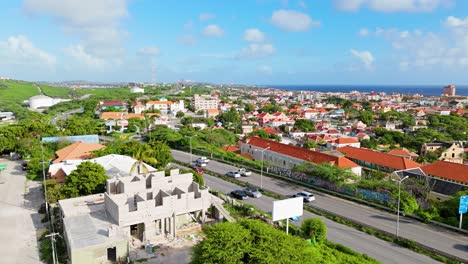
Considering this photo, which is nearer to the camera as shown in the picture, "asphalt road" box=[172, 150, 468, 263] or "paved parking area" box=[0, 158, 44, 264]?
"paved parking area" box=[0, 158, 44, 264]

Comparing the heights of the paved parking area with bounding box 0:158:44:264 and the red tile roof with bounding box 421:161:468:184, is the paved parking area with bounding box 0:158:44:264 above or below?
below

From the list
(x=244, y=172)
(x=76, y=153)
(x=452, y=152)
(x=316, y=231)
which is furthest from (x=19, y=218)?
(x=452, y=152)

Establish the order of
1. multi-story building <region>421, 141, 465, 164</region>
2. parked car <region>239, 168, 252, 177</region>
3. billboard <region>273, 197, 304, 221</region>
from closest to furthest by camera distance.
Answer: billboard <region>273, 197, 304, 221</region> < parked car <region>239, 168, 252, 177</region> < multi-story building <region>421, 141, 465, 164</region>

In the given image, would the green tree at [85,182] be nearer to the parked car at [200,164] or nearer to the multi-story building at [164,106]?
the parked car at [200,164]

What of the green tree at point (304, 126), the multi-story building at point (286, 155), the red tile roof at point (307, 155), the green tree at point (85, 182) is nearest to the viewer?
the green tree at point (85, 182)

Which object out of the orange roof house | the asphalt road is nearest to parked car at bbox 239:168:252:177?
the asphalt road

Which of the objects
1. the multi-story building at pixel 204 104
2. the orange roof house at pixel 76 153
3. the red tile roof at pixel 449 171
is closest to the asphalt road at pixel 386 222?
the red tile roof at pixel 449 171

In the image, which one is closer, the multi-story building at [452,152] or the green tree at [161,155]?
the green tree at [161,155]

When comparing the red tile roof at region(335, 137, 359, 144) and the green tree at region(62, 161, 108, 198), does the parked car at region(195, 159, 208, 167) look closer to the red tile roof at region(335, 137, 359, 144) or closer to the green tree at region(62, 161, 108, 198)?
the green tree at region(62, 161, 108, 198)
